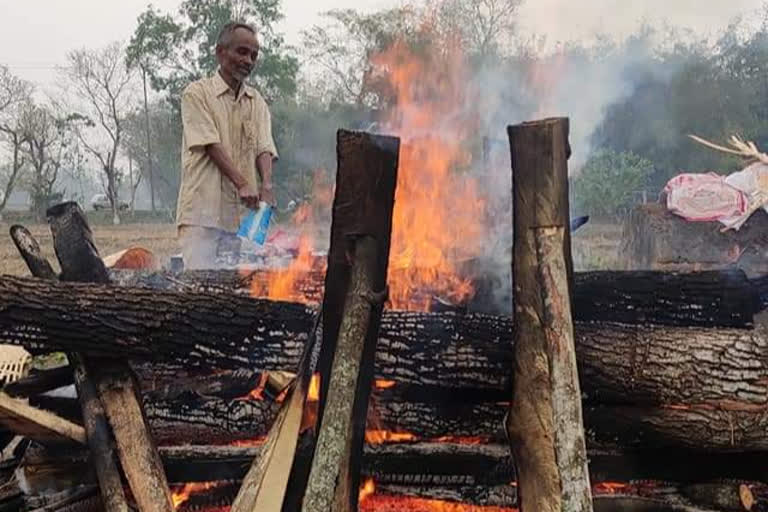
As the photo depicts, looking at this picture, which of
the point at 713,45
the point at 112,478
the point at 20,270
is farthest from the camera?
the point at 713,45

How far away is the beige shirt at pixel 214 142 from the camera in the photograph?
15.9 feet

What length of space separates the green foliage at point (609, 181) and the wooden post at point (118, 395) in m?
17.4

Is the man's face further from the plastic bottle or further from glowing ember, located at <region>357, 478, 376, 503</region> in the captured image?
glowing ember, located at <region>357, 478, 376, 503</region>

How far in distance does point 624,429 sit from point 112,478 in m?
1.94

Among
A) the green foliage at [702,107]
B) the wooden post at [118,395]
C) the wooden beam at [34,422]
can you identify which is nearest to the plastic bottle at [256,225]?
the wooden post at [118,395]

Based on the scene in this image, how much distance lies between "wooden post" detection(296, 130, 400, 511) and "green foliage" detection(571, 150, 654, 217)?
58.1 ft

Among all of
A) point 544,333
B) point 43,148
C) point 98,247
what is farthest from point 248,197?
point 43,148

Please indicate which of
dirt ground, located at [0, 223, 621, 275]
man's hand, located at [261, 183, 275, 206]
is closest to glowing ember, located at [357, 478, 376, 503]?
man's hand, located at [261, 183, 275, 206]

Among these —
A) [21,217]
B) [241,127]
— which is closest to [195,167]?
[241,127]

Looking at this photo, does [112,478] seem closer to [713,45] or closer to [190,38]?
[713,45]

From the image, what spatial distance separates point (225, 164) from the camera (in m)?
4.79

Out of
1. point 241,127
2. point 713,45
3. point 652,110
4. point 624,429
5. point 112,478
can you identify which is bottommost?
point 112,478

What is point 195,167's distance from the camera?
4953mm

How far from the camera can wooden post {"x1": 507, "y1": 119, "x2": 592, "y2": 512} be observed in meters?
1.94
